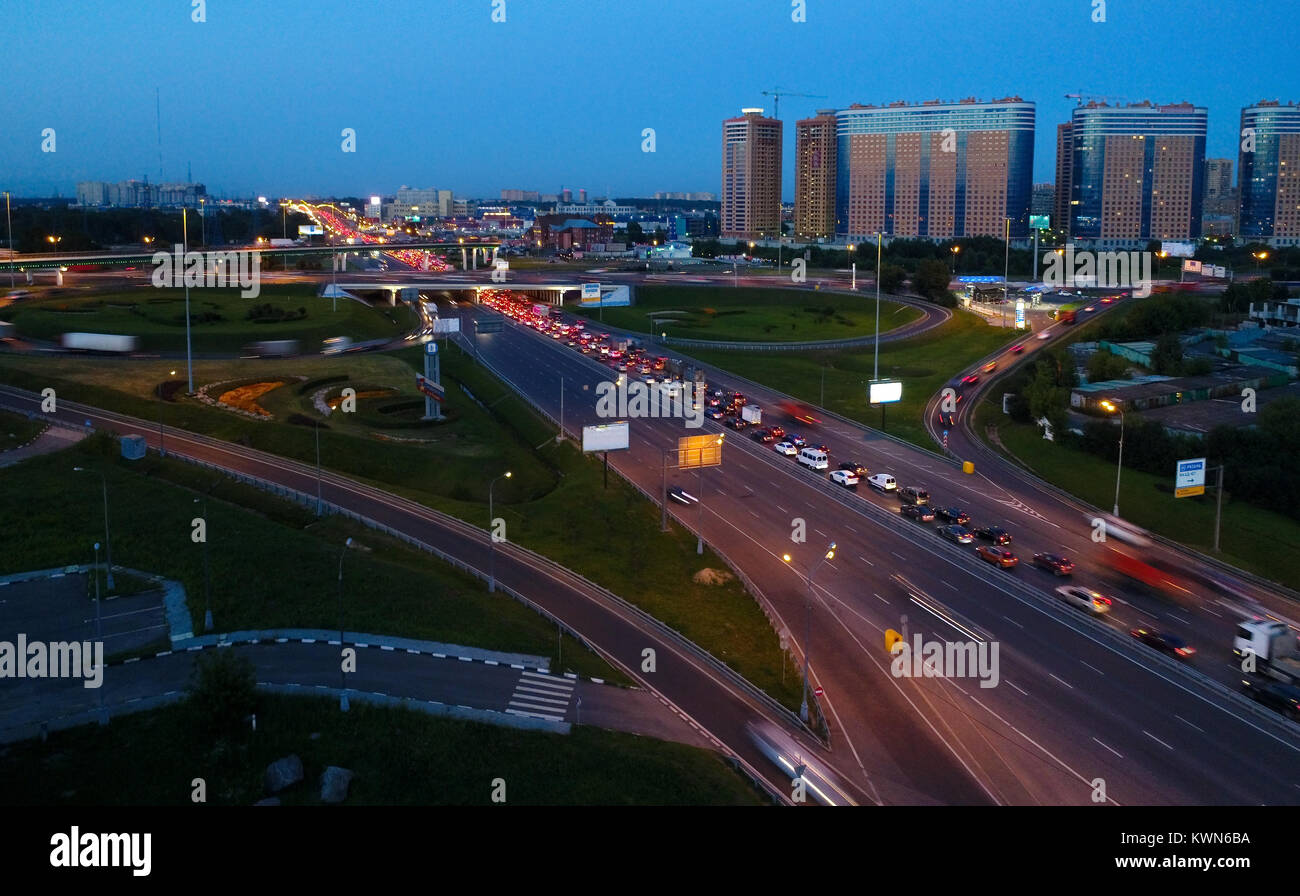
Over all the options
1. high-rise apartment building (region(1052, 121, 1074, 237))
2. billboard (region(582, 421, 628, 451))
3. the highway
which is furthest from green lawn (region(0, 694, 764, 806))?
high-rise apartment building (region(1052, 121, 1074, 237))

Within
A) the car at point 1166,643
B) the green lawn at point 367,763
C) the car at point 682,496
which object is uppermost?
the car at point 682,496

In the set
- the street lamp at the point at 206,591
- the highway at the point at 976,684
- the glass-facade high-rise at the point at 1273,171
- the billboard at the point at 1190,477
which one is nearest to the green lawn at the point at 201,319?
the street lamp at the point at 206,591

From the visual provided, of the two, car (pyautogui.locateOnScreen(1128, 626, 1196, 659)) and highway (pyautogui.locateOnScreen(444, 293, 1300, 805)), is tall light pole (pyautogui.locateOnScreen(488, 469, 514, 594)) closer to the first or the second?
highway (pyautogui.locateOnScreen(444, 293, 1300, 805))

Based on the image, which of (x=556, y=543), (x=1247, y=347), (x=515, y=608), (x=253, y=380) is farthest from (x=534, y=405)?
(x=1247, y=347)

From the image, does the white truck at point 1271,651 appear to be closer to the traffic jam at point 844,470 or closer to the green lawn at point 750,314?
the traffic jam at point 844,470

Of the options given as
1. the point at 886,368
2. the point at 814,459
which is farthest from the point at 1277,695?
the point at 886,368
